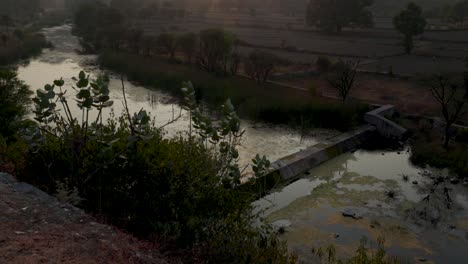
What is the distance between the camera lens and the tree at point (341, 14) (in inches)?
2731

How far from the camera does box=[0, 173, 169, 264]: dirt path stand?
21.5ft

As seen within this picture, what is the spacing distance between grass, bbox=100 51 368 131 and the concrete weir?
1071 mm

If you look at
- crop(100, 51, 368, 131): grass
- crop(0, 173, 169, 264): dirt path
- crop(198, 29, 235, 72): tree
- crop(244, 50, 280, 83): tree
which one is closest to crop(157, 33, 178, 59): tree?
crop(100, 51, 368, 131): grass

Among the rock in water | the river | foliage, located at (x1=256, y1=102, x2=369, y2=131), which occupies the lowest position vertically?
the rock in water

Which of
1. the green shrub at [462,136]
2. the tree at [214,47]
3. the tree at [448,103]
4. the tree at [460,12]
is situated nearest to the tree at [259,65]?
the tree at [214,47]

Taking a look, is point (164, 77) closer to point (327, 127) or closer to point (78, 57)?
point (327, 127)

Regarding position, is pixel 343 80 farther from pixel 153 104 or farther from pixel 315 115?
pixel 153 104

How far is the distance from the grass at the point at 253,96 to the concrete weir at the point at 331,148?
107 cm

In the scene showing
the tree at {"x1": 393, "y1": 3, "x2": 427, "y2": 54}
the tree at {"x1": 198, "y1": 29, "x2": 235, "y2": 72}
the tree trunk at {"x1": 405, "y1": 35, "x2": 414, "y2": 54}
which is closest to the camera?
the tree at {"x1": 198, "y1": 29, "x2": 235, "y2": 72}

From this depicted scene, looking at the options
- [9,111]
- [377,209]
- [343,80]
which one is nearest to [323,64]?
[343,80]

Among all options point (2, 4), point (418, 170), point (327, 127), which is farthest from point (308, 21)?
point (2, 4)

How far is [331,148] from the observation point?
22859 mm

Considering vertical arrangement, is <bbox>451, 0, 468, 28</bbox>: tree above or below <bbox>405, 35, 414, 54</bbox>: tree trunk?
above

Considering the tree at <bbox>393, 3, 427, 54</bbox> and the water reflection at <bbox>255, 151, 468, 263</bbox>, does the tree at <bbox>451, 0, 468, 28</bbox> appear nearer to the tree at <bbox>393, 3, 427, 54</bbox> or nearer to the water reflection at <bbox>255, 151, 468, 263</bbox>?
the tree at <bbox>393, 3, 427, 54</bbox>
